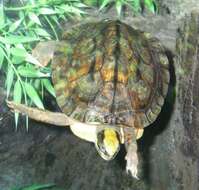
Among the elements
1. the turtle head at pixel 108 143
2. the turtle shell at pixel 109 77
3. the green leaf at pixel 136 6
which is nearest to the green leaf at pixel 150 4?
the green leaf at pixel 136 6

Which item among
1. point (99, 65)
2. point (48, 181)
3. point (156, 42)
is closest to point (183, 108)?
point (156, 42)

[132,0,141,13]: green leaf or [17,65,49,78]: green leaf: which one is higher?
[132,0,141,13]: green leaf

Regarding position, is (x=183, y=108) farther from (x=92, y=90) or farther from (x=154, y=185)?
(x=92, y=90)

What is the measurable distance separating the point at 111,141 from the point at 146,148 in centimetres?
99

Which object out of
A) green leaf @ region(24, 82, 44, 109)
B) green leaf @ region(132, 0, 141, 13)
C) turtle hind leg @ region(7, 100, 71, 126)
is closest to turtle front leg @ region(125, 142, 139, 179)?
turtle hind leg @ region(7, 100, 71, 126)

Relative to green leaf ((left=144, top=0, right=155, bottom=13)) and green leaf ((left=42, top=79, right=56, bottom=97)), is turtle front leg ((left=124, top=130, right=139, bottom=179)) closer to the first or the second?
green leaf ((left=42, top=79, right=56, bottom=97))

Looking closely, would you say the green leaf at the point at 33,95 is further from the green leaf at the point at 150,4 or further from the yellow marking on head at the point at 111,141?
the green leaf at the point at 150,4

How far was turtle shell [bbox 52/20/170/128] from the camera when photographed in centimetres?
293

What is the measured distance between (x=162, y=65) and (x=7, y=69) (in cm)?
111

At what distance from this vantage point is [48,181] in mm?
3416

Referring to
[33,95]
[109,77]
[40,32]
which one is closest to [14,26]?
[40,32]

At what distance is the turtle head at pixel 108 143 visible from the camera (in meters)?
2.76

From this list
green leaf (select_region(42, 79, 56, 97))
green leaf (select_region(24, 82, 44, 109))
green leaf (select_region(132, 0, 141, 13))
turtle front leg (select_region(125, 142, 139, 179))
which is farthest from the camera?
green leaf (select_region(132, 0, 141, 13))

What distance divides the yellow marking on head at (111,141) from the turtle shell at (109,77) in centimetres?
7
